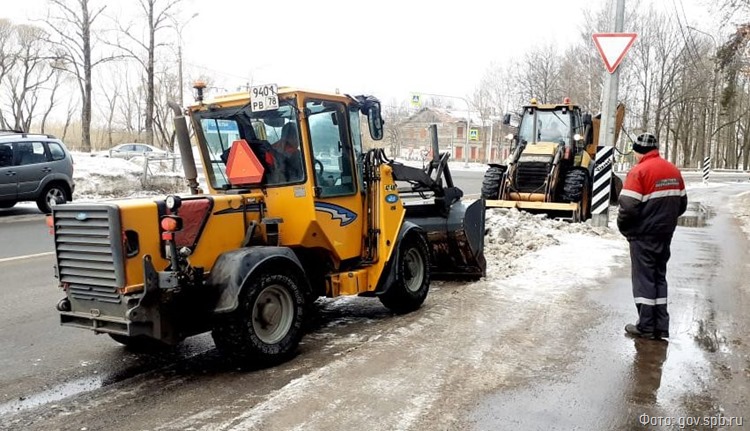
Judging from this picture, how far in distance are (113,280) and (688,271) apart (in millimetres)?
7801

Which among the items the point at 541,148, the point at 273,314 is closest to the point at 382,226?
the point at 273,314

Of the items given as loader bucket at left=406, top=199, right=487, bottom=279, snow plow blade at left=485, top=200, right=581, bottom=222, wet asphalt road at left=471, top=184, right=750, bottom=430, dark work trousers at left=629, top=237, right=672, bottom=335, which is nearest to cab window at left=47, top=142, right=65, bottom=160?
snow plow blade at left=485, top=200, right=581, bottom=222

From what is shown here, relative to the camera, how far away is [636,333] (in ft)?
19.6

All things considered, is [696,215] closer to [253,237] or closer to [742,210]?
[742,210]

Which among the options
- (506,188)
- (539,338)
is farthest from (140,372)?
(506,188)

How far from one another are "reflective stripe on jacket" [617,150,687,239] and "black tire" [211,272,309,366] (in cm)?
310

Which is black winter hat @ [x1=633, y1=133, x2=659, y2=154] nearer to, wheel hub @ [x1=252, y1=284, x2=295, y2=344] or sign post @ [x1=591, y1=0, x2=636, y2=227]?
wheel hub @ [x1=252, y1=284, x2=295, y2=344]

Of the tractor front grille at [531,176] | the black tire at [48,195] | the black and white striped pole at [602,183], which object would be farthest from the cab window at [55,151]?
the black and white striped pole at [602,183]

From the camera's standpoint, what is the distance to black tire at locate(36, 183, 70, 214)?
16406mm

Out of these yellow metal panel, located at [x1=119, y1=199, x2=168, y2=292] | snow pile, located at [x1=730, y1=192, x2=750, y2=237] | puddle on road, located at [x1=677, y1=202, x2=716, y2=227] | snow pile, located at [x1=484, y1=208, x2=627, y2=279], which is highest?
yellow metal panel, located at [x1=119, y1=199, x2=168, y2=292]

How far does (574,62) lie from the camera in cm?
4859

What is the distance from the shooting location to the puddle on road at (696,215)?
49.9ft

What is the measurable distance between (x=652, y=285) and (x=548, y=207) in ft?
27.9

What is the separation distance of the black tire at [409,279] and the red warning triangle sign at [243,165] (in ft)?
6.00
